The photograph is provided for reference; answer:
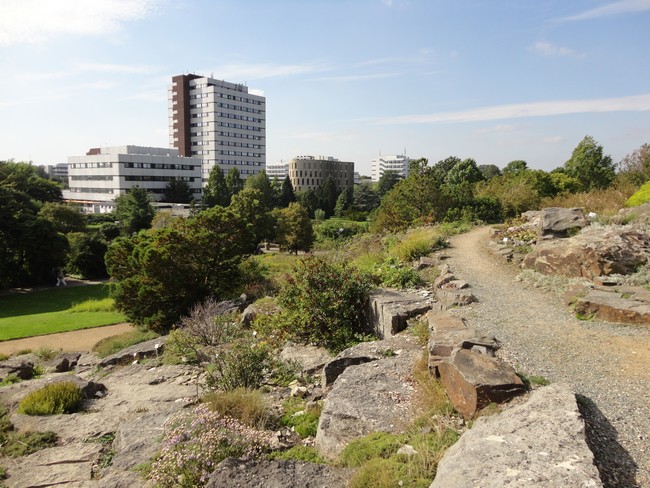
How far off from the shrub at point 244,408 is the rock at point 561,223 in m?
10.2

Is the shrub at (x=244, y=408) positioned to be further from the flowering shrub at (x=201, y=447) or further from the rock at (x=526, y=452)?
the rock at (x=526, y=452)

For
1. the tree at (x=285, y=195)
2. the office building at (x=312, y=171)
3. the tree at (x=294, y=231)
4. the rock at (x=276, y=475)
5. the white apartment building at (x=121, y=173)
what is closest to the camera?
the rock at (x=276, y=475)

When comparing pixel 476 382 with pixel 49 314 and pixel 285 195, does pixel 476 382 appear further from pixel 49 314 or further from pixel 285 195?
pixel 285 195

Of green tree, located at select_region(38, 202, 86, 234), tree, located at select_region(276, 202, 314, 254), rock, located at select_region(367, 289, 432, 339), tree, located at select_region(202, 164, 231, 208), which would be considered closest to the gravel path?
rock, located at select_region(367, 289, 432, 339)

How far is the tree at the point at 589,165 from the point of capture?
1355 inches

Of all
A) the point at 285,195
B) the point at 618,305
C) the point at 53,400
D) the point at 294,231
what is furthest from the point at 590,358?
the point at 285,195

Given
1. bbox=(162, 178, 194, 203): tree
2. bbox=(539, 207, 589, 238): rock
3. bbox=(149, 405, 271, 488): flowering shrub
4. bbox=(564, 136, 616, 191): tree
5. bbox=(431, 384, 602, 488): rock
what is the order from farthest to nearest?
bbox=(162, 178, 194, 203): tree < bbox=(564, 136, 616, 191): tree < bbox=(539, 207, 589, 238): rock < bbox=(149, 405, 271, 488): flowering shrub < bbox=(431, 384, 602, 488): rock

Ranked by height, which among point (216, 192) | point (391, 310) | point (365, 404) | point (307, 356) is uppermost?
point (216, 192)

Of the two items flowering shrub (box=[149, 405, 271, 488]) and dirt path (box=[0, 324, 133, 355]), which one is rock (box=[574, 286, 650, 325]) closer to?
flowering shrub (box=[149, 405, 271, 488])

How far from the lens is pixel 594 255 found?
35.8 feet

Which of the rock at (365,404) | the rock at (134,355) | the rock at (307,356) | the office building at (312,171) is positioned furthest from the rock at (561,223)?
the office building at (312,171)

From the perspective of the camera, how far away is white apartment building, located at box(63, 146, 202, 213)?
78.5 m

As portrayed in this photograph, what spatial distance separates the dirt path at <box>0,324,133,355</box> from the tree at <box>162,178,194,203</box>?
59870 millimetres

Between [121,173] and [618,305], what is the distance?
262ft
